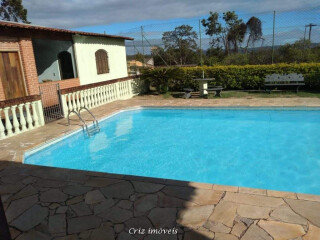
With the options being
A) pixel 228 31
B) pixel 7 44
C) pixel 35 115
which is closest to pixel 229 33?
pixel 228 31

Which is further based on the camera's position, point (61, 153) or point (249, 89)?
point (249, 89)

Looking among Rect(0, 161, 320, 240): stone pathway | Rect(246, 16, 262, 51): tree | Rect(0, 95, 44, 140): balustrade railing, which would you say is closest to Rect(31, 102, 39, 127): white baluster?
Rect(0, 95, 44, 140): balustrade railing

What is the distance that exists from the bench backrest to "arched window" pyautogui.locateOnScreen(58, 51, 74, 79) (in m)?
9.65

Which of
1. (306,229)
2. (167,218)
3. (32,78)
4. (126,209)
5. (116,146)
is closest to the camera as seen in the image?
(306,229)

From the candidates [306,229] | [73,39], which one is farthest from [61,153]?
[73,39]

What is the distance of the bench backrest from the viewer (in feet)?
37.3

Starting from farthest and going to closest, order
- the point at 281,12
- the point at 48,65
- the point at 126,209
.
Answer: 1. the point at 48,65
2. the point at 281,12
3. the point at 126,209

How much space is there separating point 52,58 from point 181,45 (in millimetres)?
10705

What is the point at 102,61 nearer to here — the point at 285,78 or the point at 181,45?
the point at 181,45

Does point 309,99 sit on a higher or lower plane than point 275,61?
lower

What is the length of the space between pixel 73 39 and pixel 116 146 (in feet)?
23.5

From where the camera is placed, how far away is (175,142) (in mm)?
7453

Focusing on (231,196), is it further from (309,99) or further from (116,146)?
(309,99)

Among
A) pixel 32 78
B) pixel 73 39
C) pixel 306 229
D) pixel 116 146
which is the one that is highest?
pixel 73 39
